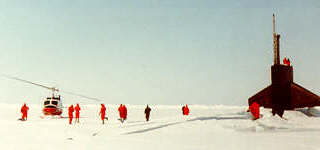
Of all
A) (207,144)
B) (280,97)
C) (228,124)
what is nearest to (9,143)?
(207,144)

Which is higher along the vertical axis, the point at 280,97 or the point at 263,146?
the point at 280,97

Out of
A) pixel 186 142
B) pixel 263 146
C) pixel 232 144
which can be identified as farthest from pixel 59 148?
pixel 263 146

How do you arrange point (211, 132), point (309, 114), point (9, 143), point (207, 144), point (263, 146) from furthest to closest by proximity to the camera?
point (309, 114) → point (211, 132) → point (9, 143) → point (207, 144) → point (263, 146)

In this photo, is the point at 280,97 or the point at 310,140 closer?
the point at 310,140

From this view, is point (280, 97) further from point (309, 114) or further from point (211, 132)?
point (211, 132)

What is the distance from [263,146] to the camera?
1012 cm

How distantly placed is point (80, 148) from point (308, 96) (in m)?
18.4

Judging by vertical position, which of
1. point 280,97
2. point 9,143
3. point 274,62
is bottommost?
point 9,143

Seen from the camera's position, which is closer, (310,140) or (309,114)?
(310,140)

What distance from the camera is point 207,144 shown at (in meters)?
10.8

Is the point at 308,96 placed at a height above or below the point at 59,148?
above

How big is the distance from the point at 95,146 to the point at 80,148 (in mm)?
637

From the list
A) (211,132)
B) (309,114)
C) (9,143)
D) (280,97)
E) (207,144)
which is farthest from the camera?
(309,114)

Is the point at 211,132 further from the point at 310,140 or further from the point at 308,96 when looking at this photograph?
the point at 308,96
